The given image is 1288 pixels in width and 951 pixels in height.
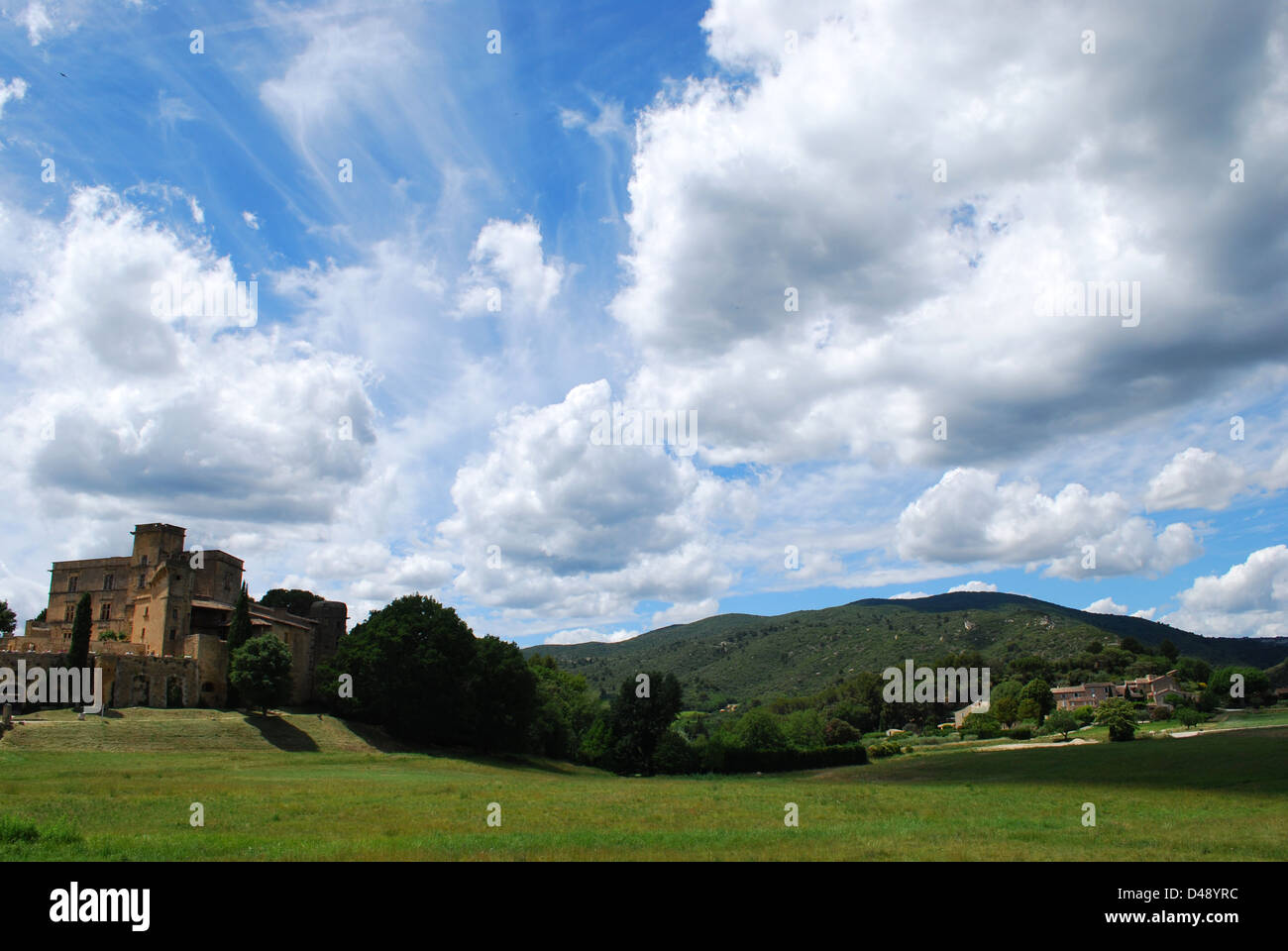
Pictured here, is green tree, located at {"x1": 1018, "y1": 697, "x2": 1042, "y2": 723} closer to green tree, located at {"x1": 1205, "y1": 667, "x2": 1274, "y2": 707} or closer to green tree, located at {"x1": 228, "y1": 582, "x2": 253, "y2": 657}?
green tree, located at {"x1": 1205, "y1": 667, "x2": 1274, "y2": 707}

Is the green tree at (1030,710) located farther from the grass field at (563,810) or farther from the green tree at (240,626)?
the green tree at (240,626)

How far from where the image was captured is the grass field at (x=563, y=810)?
61.5 feet

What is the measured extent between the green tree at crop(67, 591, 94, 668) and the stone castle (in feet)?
2.98

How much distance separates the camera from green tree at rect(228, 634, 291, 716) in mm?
71375

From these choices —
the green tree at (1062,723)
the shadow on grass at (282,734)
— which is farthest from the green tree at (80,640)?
the green tree at (1062,723)

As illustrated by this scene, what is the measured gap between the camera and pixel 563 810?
29344mm

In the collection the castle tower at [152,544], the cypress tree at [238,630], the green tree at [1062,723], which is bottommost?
the green tree at [1062,723]

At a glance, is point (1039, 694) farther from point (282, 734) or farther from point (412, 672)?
point (282, 734)

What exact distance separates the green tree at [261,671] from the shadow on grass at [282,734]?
2070 mm

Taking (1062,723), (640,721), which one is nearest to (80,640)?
(640,721)

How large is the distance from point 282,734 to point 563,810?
4765cm

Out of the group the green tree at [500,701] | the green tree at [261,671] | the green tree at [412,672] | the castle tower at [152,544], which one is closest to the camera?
the green tree at [261,671]

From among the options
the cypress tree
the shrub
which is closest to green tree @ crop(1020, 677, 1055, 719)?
the shrub
